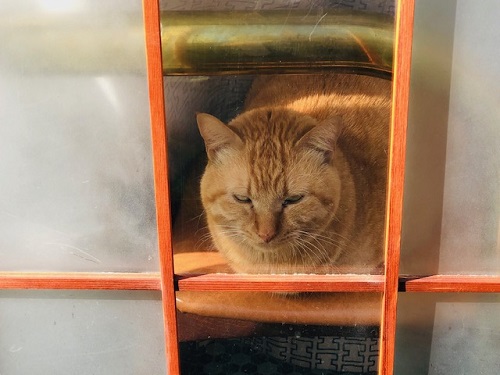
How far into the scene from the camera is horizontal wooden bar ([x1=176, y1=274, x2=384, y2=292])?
0.92m

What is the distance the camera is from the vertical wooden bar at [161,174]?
0.84 m

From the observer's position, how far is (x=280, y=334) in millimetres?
1015

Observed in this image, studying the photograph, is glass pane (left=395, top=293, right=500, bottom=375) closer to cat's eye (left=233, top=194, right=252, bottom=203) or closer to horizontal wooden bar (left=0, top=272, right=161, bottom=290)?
cat's eye (left=233, top=194, right=252, bottom=203)

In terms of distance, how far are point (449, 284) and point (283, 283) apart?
1.06ft

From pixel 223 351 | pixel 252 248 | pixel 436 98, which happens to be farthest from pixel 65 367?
pixel 436 98

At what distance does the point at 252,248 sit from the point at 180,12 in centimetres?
51

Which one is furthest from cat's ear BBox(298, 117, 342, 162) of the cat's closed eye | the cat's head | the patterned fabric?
the patterned fabric

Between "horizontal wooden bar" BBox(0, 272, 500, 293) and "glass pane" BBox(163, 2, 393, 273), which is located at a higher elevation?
"glass pane" BBox(163, 2, 393, 273)

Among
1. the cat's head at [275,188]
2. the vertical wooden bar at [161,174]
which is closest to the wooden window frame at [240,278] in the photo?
the vertical wooden bar at [161,174]

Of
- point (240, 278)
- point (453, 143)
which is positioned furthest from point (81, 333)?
point (453, 143)

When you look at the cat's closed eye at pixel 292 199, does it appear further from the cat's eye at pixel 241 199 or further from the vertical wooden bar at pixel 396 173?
the vertical wooden bar at pixel 396 173

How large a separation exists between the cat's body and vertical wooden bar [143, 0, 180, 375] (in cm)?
11

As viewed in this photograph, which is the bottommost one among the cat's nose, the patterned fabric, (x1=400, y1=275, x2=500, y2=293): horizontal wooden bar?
the patterned fabric

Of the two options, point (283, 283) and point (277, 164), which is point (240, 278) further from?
point (277, 164)
